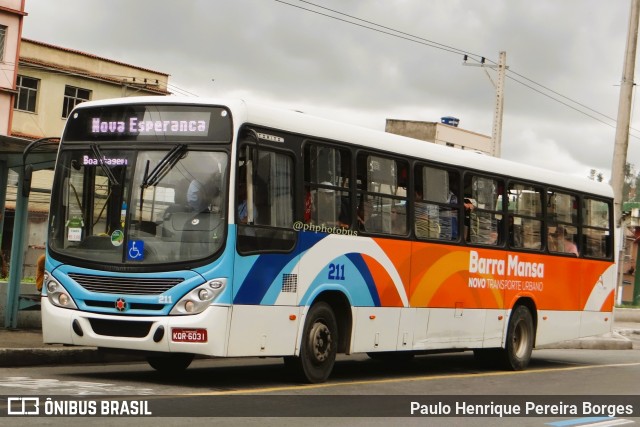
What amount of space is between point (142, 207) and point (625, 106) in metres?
19.5

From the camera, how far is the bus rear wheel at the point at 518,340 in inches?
701

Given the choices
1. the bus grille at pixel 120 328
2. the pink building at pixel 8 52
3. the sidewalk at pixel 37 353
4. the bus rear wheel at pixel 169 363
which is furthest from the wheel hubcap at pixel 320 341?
the pink building at pixel 8 52

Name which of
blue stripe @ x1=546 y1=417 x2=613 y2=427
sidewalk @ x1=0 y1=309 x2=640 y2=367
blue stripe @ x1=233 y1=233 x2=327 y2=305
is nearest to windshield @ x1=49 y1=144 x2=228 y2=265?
blue stripe @ x1=233 y1=233 x2=327 y2=305

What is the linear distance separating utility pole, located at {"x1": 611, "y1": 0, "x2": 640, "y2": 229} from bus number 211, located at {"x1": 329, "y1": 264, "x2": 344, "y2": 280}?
52.1ft

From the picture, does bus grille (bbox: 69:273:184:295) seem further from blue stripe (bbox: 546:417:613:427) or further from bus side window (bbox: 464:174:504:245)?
bus side window (bbox: 464:174:504:245)

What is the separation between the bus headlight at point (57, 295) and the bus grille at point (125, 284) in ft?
0.78

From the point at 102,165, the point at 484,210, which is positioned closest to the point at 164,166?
the point at 102,165

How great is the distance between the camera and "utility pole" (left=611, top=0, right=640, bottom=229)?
2844 centimetres

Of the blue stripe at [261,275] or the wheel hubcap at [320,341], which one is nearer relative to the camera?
the blue stripe at [261,275]

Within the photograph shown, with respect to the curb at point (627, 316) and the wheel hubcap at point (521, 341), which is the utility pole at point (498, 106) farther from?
the wheel hubcap at point (521, 341)

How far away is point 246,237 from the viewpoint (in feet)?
39.7

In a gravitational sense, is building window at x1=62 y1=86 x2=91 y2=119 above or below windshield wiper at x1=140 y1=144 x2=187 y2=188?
above

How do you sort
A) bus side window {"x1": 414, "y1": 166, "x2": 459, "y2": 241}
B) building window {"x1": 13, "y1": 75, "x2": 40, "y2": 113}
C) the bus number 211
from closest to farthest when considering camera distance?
1. the bus number 211
2. bus side window {"x1": 414, "y1": 166, "x2": 459, "y2": 241}
3. building window {"x1": 13, "y1": 75, "x2": 40, "y2": 113}

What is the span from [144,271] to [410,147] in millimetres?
4815
